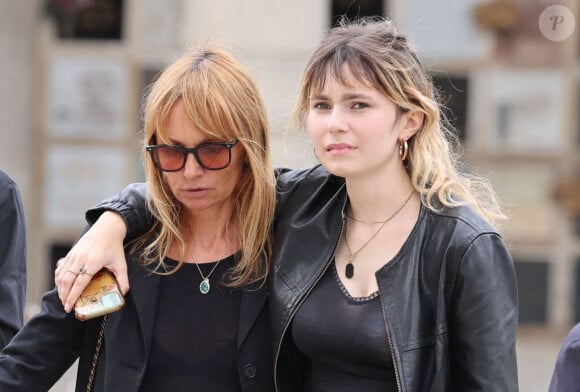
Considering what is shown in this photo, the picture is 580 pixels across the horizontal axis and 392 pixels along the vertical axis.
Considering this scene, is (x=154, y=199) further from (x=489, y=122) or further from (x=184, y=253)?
(x=489, y=122)

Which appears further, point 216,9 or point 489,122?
point 489,122

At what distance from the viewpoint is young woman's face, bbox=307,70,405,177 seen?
256 cm

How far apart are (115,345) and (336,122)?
2.55ft

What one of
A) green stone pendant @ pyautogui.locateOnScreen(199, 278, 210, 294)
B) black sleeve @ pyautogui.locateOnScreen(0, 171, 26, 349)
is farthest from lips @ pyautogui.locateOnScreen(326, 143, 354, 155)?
black sleeve @ pyautogui.locateOnScreen(0, 171, 26, 349)

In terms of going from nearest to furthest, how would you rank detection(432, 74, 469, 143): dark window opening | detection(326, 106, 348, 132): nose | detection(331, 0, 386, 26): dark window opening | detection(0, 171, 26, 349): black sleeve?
detection(326, 106, 348, 132): nose → detection(0, 171, 26, 349): black sleeve → detection(331, 0, 386, 26): dark window opening → detection(432, 74, 469, 143): dark window opening

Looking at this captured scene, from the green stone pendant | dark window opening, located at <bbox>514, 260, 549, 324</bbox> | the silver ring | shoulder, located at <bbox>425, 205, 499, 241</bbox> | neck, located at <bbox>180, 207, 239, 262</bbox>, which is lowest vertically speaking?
dark window opening, located at <bbox>514, 260, 549, 324</bbox>

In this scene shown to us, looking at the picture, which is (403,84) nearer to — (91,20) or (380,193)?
(380,193)

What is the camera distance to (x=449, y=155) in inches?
112

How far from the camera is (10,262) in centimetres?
294

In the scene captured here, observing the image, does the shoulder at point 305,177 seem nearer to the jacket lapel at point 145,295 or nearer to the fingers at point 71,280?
the jacket lapel at point 145,295

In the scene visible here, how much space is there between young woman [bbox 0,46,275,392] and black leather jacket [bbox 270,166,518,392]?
0.48ft

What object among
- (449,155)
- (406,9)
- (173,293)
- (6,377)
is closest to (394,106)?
(449,155)

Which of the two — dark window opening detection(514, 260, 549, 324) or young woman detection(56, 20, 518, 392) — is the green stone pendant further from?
dark window opening detection(514, 260, 549, 324)

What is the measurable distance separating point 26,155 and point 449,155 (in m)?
5.71
